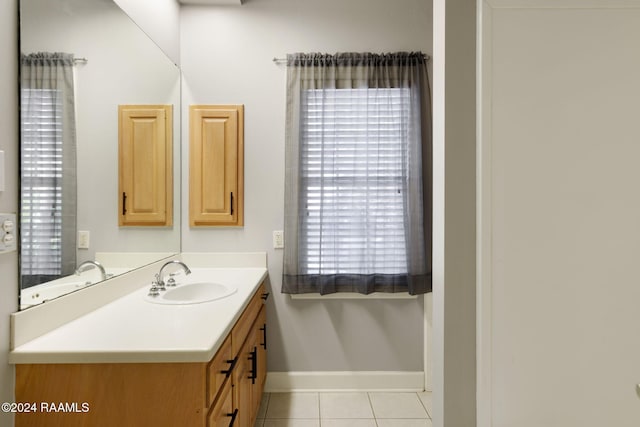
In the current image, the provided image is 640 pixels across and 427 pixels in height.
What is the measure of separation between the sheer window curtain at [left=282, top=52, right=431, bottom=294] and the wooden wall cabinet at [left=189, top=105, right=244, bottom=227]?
396 millimetres

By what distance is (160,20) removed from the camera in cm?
207

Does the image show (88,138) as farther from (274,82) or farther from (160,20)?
(274,82)

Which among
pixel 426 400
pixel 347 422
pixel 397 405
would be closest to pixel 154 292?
pixel 347 422

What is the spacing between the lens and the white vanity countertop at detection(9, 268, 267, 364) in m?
1.02

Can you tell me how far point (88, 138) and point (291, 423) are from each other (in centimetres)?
189

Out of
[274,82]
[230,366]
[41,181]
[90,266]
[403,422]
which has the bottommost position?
[403,422]

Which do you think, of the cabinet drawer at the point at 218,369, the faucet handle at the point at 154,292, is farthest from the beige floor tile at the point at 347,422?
the faucet handle at the point at 154,292
